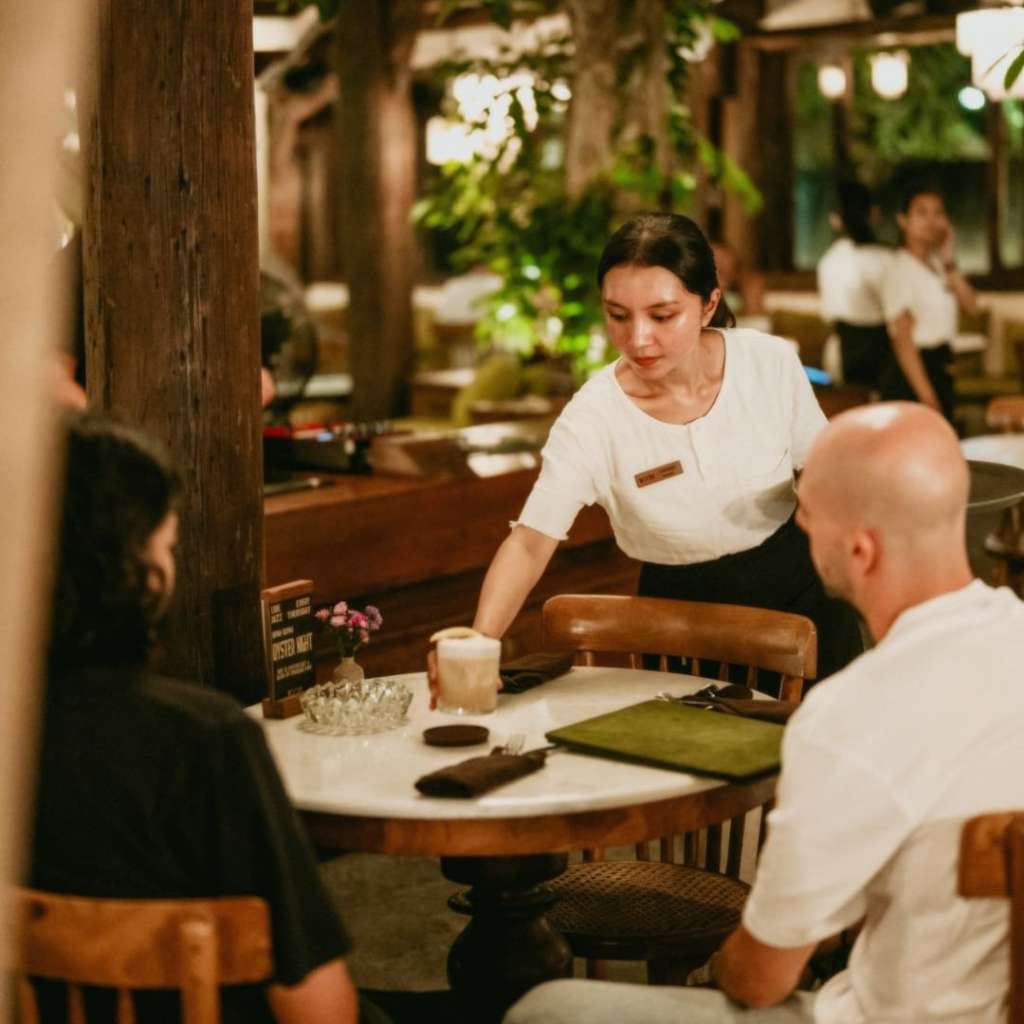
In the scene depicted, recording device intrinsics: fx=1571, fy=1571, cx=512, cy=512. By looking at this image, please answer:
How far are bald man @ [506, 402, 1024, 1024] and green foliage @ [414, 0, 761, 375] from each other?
173 inches

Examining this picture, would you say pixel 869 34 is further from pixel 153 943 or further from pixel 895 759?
pixel 153 943

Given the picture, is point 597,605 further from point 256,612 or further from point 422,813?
point 422,813

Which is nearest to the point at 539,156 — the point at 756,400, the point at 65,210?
the point at 65,210

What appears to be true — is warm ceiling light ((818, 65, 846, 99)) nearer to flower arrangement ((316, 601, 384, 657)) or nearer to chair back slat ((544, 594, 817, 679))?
chair back slat ((544, 594, 817, 679))

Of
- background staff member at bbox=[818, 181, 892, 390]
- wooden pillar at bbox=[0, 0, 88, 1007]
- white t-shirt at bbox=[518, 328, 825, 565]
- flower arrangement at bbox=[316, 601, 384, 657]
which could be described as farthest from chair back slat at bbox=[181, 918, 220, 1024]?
background staff member at bbox=[818, 181, 892, 390]

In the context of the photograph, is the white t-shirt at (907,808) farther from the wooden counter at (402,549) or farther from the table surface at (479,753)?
the wooden counter at (402,549)

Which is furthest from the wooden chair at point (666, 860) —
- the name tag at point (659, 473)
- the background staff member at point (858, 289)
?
the background staff member at point (858, 289)

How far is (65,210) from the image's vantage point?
4.06 metres

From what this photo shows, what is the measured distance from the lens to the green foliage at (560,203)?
19.8 feet

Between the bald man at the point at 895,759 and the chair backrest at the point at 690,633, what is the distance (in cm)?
90

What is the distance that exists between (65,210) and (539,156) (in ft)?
9.99

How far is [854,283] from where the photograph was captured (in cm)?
668

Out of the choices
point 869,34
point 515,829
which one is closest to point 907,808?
point 515,829

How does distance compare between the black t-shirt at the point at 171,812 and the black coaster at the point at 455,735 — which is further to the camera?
the black coaster at the point at 455,735
